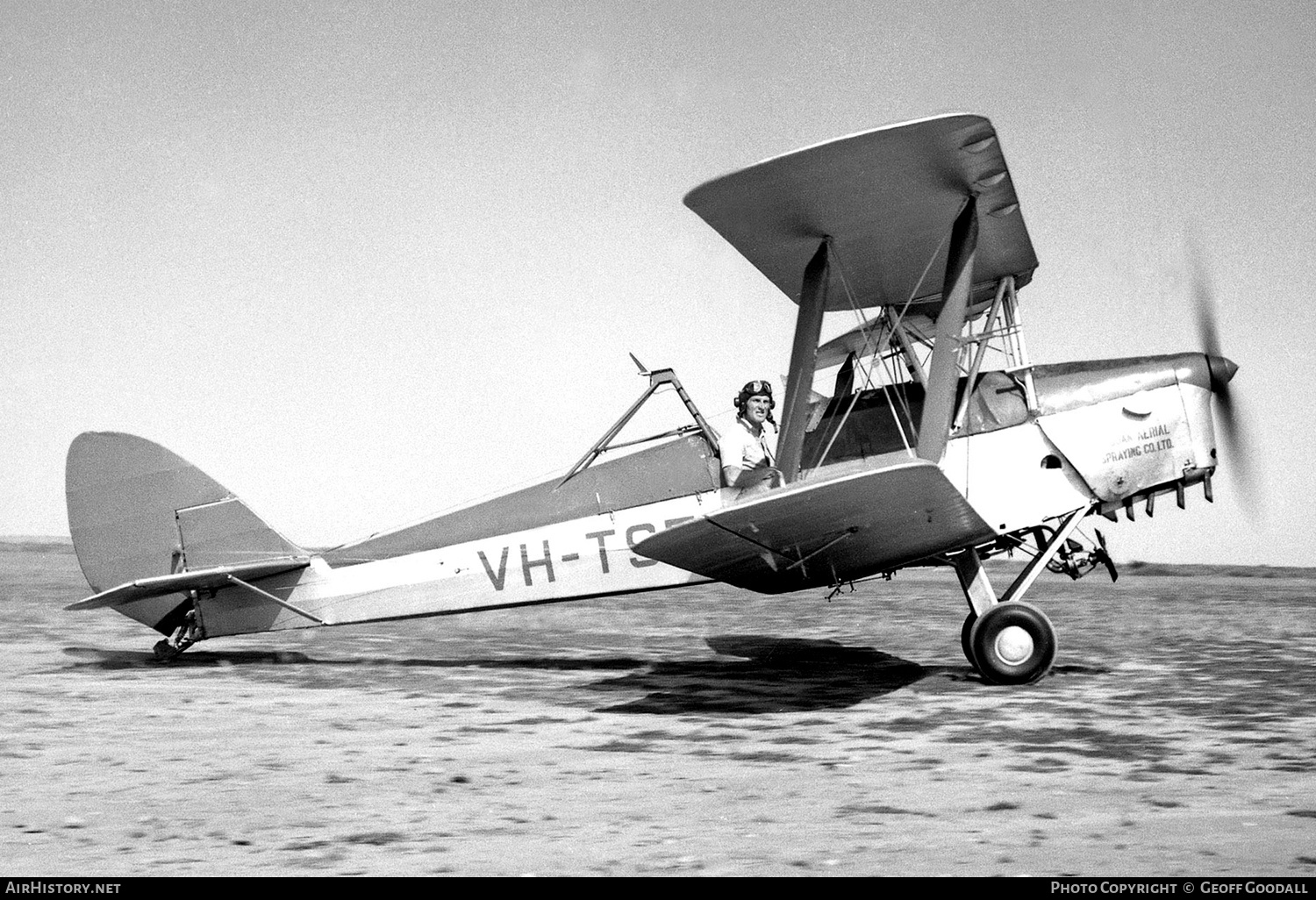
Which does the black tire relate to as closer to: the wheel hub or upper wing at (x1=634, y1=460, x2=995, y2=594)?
the wheel hub

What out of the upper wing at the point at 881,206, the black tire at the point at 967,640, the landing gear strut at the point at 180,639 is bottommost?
the black tire at the point at 967,640

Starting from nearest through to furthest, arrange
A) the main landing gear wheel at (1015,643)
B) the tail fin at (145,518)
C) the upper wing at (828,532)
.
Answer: the upper wing at (828,532)
the main landing gear wheel at (1015,643)
the tail fin at (145,518)

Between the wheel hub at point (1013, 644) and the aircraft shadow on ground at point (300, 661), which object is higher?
the aircraft shadow on ground at point (300, 661)

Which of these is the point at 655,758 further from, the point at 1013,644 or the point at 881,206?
the point at 881,206

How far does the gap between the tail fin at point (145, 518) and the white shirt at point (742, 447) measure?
3344mm

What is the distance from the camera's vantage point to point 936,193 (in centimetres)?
651

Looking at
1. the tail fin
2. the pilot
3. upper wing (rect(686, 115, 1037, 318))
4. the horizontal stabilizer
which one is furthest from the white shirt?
the tail fin

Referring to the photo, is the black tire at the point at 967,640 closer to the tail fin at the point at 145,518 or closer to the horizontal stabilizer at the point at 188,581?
the horizontal stabilizer at the point at 188,581

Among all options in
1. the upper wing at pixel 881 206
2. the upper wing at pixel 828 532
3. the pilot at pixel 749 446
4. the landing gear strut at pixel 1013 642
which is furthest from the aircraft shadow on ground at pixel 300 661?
the upper wing at pixel 881 206

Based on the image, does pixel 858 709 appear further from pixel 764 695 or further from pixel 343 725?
pixel 343 725

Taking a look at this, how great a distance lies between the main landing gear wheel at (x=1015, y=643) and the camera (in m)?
6.53

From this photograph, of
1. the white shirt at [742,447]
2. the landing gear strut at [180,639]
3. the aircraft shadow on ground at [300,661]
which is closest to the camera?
the white shirt at [742,447]

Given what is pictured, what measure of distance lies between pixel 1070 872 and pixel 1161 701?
343cm

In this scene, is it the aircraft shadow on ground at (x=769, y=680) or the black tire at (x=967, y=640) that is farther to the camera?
the black tire at (x=967, y=640)
